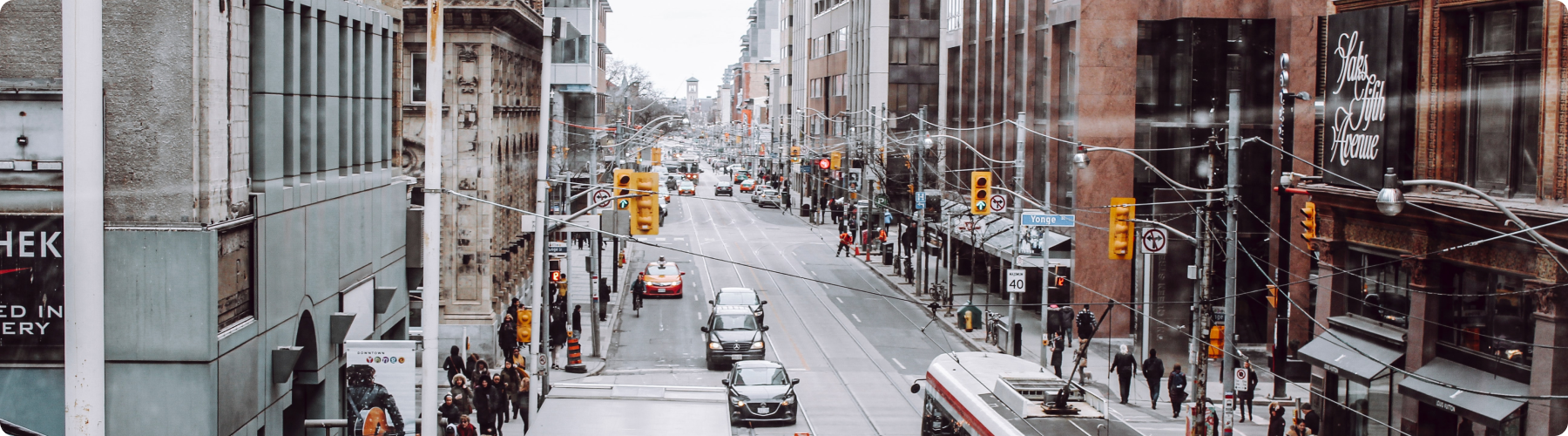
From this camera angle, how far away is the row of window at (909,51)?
80062 millimetres

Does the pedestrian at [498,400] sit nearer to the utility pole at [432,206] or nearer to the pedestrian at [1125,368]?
the utility pole at [432,206]

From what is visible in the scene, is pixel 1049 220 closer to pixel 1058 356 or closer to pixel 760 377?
pixel 1058 356

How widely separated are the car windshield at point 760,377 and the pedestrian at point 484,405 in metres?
5.71

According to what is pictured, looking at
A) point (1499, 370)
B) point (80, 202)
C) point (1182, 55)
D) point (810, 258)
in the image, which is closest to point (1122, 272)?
point (1182, 55)

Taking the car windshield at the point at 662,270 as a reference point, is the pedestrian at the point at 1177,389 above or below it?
below

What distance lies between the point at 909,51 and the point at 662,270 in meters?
32.6

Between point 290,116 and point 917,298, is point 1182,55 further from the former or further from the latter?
point 290,116

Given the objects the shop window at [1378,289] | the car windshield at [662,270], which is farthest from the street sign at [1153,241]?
the car windshield at [662,270]

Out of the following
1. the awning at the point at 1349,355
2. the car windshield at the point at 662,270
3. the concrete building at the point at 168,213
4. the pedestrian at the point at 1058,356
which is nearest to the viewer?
the concrete building at the point at 168,213

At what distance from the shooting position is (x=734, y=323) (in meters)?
36.2

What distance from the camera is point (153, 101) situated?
1404cm

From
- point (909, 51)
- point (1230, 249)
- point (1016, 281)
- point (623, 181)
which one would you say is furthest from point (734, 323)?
point (909, 51)

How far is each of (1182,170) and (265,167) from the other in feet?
97.7

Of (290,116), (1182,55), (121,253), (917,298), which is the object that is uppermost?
(1182,55)
